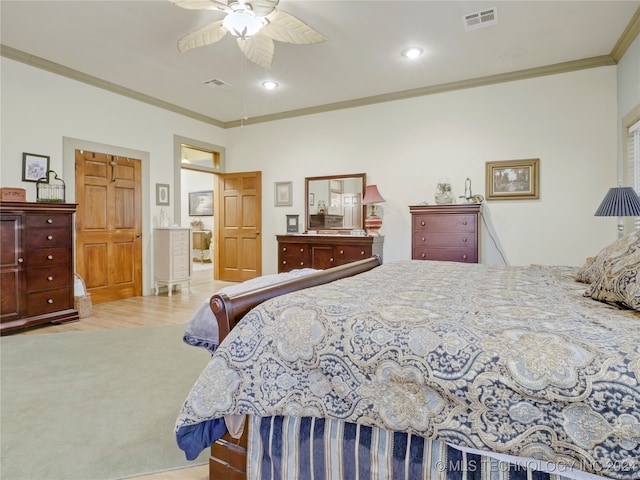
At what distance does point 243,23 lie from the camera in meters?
2.79

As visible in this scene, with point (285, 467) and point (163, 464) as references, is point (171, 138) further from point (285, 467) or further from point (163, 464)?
point (285, 467)

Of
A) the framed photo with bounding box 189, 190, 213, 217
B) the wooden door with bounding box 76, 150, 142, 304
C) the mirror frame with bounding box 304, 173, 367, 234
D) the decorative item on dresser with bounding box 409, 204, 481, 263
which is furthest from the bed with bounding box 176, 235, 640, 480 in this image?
the framed photo with bounding box 189, 190, 213, 217

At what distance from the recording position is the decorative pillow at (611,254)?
1.43 meters

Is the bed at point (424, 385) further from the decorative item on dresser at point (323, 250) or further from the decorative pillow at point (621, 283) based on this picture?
the decorative item on dresser at point (323, 250)

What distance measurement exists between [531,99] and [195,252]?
8.32 meters

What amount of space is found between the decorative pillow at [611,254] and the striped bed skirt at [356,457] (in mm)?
971

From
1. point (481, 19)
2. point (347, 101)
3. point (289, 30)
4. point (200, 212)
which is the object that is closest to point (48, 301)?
point (289, 30)

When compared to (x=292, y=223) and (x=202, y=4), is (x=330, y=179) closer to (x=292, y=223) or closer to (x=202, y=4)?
(x=292, y=223)

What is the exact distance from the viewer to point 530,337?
0.92 m

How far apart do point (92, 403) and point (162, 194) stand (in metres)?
3.98

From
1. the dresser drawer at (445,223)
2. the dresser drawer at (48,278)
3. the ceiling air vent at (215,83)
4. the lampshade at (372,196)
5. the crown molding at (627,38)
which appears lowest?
the dresser drawer at (48,278)

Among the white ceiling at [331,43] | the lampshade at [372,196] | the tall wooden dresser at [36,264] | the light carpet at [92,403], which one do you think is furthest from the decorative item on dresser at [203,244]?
the light carpet at [92,403]

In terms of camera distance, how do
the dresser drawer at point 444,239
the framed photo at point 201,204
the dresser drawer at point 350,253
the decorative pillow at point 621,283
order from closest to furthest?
the decorative pillow at point 621,283 → the dresser drawer at point 444,239 → the dresser drawer at point 350,253 → the framed photo at point 201,204

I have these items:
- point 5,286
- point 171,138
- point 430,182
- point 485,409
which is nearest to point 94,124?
point 171,138
